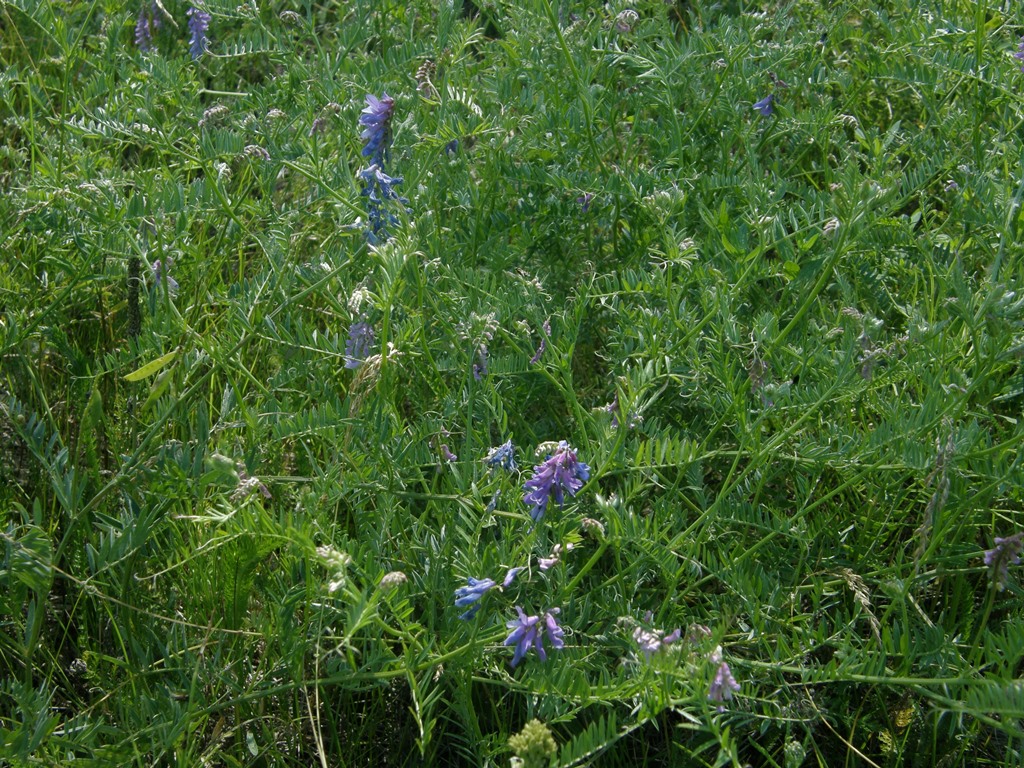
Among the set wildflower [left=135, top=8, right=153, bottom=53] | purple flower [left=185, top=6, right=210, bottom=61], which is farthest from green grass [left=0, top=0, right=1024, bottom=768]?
wildflower [left=135, top=8, right=153, bottom=53]

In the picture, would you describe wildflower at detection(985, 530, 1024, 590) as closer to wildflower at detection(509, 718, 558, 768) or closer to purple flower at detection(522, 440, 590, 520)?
purple flower at detection(522, 440, 590, 520)

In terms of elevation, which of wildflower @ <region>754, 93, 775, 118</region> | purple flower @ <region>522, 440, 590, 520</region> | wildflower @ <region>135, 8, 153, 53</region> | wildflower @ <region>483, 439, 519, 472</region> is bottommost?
wildflower @ <region>483, 439, 519, 472</region>

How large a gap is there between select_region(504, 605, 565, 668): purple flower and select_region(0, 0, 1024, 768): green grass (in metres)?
0.04

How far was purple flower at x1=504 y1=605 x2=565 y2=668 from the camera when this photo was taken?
5.21 feet

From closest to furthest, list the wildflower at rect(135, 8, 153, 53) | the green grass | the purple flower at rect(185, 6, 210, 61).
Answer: the green grass
the purple flower at rect(185, 6, 210, 61)
the wildflower at rect(135, 8, 153, 53)

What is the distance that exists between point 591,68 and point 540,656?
1336mm

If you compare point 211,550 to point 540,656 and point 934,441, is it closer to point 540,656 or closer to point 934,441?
point 540,656

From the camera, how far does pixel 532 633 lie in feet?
5.26

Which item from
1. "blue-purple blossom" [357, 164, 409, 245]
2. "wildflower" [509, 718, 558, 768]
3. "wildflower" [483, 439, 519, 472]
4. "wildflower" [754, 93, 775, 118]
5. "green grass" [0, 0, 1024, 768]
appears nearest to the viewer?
"wildflower" [509, 718, 558, 768]

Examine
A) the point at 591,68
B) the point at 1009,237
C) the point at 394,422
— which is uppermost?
the point at 591,68

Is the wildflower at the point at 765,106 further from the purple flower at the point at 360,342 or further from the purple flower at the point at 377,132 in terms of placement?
the purple flower at the point at 360,342

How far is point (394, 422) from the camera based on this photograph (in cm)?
186

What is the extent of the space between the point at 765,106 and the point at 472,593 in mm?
1521

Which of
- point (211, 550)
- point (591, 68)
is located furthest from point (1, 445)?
point (591, 68)
